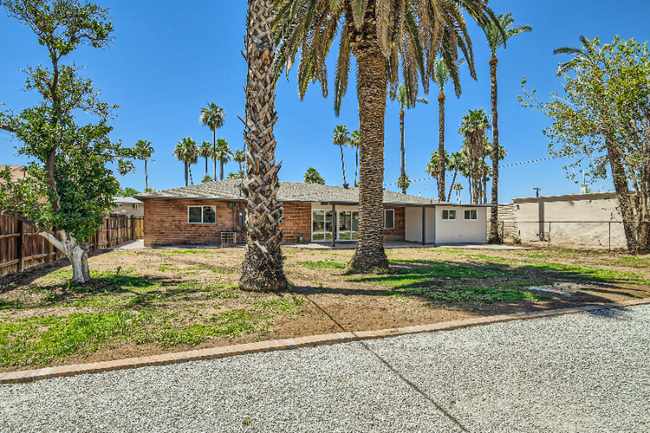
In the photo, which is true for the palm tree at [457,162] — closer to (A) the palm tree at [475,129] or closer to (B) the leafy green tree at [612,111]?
(A) the palm tree at [475,129]

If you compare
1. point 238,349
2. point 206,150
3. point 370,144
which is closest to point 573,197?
point 370,144

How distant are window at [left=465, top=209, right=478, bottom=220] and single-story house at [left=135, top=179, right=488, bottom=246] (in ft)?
0.22

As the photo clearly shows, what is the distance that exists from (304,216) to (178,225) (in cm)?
684

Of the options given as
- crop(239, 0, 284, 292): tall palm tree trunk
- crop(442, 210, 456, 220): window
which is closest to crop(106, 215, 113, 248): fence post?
crop(239, 0, 284, 292): tall palm tree trunk

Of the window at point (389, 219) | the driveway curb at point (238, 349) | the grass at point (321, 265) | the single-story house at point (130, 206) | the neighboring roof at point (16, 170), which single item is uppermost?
the single-story house at point (130, 206)

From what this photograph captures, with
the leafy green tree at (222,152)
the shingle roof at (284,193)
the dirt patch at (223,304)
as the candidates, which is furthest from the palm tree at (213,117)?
the dirt patch at (223,304)

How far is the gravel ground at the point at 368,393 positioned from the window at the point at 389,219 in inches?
802

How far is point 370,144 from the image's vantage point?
34.4 feet

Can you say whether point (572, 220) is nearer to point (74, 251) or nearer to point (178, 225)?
point (178, 225)

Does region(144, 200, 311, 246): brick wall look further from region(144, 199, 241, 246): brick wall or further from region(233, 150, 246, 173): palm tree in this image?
region(233, 150, 246, 173): palm tree

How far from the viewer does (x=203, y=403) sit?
287cm

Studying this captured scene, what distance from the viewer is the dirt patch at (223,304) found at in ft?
13.7

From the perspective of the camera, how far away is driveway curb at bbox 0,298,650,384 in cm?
331

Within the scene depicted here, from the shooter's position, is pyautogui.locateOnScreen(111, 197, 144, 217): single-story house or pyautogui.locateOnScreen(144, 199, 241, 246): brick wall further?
pyautogui.locateOnScreen(111, 197, 144, 217): single-story house
